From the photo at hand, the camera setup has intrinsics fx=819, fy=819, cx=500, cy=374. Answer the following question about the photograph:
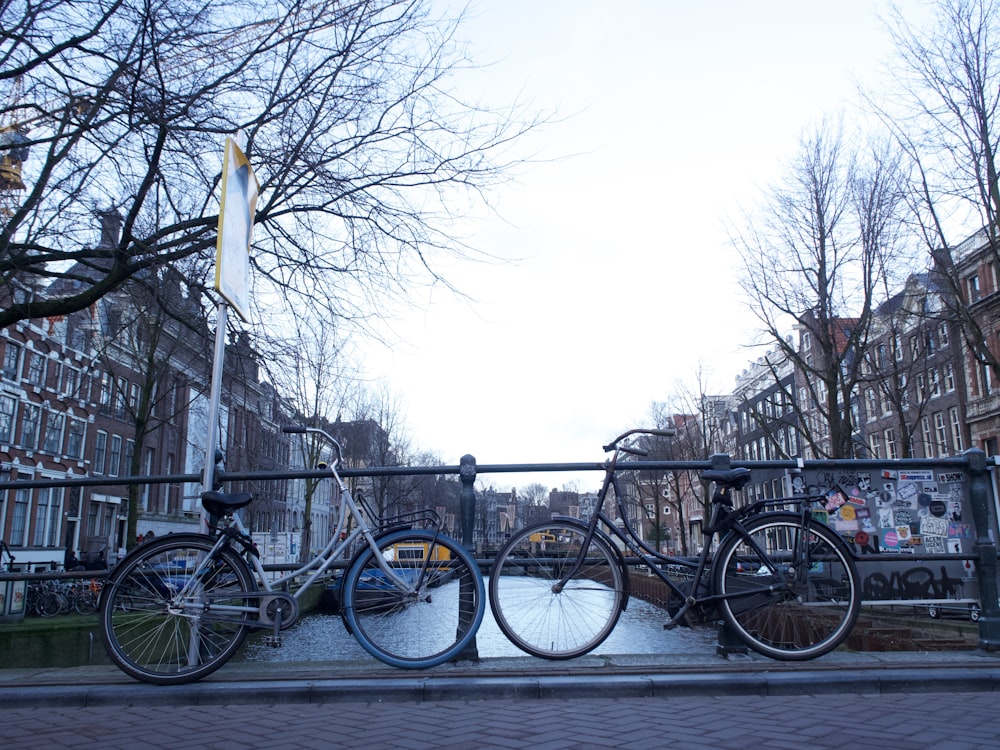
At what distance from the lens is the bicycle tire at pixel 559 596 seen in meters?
4.55

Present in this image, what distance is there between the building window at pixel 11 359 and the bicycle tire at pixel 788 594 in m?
36.1

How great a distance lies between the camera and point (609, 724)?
→ 354 cm

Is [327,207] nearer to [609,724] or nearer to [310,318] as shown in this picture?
[310,318]

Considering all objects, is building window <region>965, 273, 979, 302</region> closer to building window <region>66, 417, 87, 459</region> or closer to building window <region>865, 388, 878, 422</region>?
building window <region>865, 388, 878, 422</region>

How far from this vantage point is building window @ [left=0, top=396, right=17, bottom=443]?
3347 centimetres

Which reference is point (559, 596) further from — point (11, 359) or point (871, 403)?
point (11, 359)

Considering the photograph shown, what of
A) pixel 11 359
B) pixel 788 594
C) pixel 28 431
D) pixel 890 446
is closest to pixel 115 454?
pixel 28 431

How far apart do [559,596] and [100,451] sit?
4297 cm

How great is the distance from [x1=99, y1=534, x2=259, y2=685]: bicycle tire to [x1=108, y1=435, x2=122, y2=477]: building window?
4232 cm

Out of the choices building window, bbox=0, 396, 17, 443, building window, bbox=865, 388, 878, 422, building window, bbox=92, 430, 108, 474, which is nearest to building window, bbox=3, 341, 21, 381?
→ building window, bbox=0, 396, 17, 443

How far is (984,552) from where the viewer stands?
4898 millimetres

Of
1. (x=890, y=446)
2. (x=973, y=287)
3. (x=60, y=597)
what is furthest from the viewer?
(x=890, y=446)

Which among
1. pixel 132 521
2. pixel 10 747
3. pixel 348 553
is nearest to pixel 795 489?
pixel 348 553

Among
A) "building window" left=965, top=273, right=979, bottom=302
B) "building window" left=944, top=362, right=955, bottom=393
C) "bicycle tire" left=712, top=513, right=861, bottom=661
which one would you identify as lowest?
"bicycle tire" left=712, top=513, right=861, bottom=661
